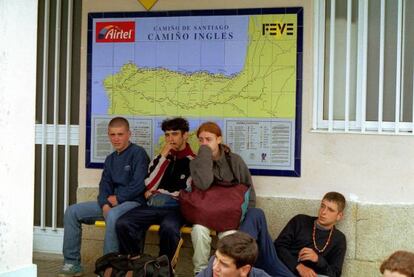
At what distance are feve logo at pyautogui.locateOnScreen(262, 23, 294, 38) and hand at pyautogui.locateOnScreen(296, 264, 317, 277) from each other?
2.11 m

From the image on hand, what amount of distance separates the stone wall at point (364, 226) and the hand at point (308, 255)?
556 millimetres

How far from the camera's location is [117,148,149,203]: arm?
7141 millimetres

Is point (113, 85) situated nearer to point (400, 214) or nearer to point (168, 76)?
point (168, 76)

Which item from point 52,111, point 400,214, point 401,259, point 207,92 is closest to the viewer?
point 401,259

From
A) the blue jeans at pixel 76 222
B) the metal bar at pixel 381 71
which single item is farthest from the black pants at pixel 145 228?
the metal bar at pixel 381 71

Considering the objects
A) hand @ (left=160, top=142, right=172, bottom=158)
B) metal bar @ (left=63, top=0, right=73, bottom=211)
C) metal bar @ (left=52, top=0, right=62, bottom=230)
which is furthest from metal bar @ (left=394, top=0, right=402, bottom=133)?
metal bar @ (left=52, top=0, right=62, bottom=230)

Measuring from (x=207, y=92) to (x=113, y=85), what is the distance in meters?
0.99

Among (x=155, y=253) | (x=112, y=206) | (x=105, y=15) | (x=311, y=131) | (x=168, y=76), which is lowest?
(x=155, y=253)

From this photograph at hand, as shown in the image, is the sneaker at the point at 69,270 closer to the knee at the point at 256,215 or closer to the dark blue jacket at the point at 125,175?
the dark blue jacket at the point at 125,175

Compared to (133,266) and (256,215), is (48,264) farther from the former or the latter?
(256,215)

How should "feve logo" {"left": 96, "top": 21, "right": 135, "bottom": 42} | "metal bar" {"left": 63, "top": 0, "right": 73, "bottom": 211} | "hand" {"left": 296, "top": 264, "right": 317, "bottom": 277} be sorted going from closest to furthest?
"hand" {"left": 296, "top": 264, "right": 317, "bottom": 277} < "feve logo" {"left": 96, "top": 21, "right": 135, "bottom": 42} < "metal bar" {"left": 63, "top": 0, "right": 73, "bottom": 211}

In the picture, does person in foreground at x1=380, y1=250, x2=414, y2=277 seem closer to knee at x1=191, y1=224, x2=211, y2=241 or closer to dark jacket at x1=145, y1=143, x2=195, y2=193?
knee at x1=191, y1=224, x2=211, y2=241

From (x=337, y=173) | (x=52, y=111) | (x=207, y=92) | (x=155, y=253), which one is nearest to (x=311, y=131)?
(x=337, y=173)

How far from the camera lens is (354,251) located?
6.98 meters
